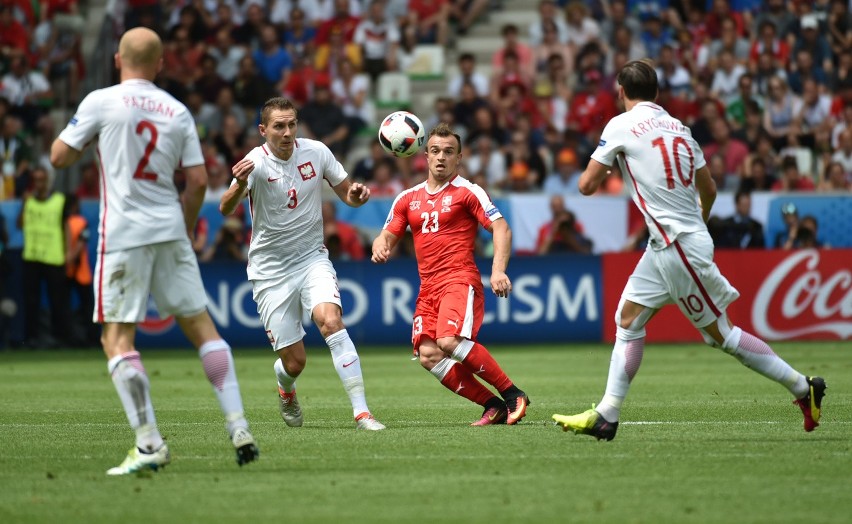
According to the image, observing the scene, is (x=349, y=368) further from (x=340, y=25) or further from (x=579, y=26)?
(x=340, y=25)

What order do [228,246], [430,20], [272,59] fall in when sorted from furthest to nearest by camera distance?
1. [430,20]
2. [272,59]
3. [228,246]

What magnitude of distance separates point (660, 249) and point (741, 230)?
12.0 meters

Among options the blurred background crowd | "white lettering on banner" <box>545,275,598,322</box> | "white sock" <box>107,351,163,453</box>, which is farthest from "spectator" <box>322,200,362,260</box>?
"white sock" <box>107,351,163,453</box>

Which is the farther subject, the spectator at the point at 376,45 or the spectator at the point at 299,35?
the spectator at the point at 299,35

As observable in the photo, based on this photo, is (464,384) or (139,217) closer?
(139,217)

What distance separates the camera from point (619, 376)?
28.3 ft

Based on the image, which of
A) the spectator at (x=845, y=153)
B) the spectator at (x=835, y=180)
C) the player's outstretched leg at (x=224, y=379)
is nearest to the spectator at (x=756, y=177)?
the spectator at (x=835, y=180)

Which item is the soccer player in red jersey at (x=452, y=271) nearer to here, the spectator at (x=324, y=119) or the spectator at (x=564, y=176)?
the spectator at (x=564, y=176)

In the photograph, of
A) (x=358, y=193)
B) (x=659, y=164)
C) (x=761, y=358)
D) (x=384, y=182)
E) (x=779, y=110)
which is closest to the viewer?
(x=659, y=164)

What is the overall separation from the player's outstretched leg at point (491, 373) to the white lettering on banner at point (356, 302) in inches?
389

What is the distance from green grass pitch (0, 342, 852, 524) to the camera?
6422 mm

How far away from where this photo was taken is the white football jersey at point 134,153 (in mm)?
7523

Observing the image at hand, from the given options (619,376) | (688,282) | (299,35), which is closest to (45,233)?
(299,35)

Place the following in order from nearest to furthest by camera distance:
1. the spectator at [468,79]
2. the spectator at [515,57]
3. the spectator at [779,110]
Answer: the spectator at [779,110]
the spectator at [468,79]
the spectator at [515,57]
